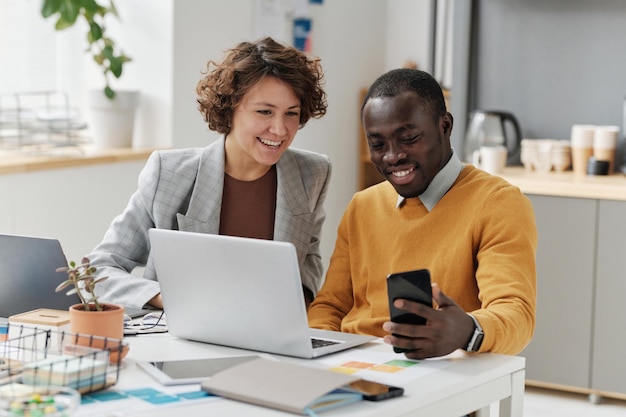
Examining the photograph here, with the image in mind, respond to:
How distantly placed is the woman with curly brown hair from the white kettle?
1.54 m

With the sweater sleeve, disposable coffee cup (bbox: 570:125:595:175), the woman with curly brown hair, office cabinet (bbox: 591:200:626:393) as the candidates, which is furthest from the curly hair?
disposable coffee cup (bbox: 570:125:595:175)

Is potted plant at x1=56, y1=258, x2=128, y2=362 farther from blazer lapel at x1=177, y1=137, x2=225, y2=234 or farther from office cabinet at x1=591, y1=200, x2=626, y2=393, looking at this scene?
office cabinet at x1=591, y1=200, x2=626, y2=393

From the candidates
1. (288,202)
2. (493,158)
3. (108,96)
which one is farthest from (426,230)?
(108,96)

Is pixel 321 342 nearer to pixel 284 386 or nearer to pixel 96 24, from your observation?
pixel 284 386

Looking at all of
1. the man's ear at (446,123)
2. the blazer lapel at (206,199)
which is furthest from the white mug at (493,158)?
the man's ear at (446,123)

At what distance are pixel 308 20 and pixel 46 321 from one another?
288cm

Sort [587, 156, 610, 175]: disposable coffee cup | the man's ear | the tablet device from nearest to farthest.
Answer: the tablet device, the man's ear, [587, 156, 610, 175]: disposable coffee cup

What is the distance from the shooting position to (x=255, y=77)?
8.01 ft

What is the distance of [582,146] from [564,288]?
1.83 feet

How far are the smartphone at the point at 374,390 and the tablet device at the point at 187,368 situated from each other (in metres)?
0.25

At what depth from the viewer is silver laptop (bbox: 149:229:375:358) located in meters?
1.74

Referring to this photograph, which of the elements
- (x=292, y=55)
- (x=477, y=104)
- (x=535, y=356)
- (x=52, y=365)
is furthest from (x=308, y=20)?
(x=52, y=365)

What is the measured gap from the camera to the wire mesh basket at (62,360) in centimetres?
157

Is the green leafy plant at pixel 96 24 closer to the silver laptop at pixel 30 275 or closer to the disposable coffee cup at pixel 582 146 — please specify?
the silver laptop at pixel 30 275
